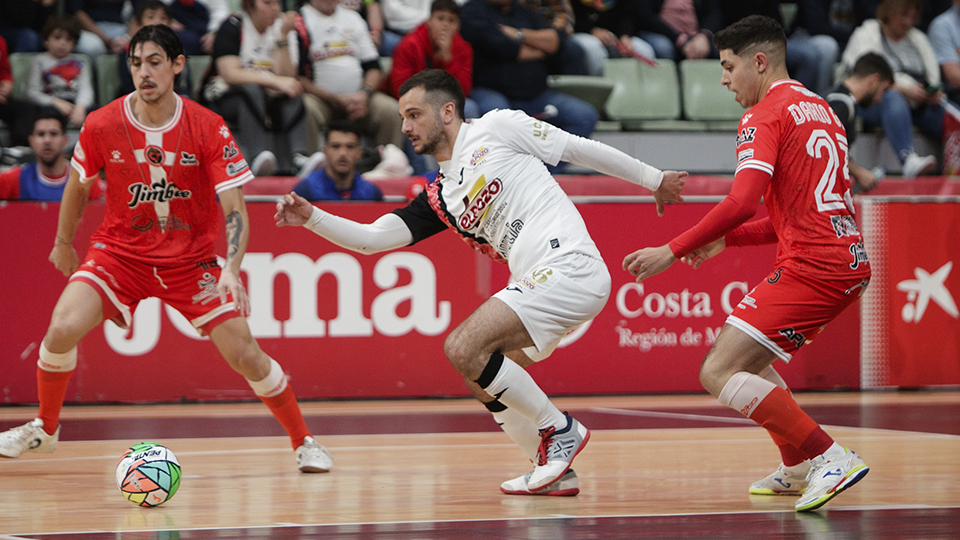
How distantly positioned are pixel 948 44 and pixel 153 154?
10227 mm

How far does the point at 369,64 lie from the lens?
11.6 meters

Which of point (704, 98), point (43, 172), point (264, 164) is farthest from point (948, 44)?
point (43, 172)

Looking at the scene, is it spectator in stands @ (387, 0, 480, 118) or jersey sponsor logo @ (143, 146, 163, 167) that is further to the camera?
spectator in stands @ (387, 0, 480, 118)

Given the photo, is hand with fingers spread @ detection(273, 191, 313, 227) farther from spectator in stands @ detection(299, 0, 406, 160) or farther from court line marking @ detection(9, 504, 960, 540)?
spectator in stands @ detection(299, 0, 406, 160)

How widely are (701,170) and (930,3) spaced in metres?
4.61

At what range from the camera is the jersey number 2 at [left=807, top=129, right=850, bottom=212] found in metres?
5.11

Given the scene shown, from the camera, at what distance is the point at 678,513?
16.3 feet

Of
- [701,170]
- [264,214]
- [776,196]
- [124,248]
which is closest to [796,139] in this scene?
[776,196]

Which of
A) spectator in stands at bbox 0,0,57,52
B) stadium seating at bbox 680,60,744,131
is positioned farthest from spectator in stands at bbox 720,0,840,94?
spectator in stands at bbox 0,0,57,52

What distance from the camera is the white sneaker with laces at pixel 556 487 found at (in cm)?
548

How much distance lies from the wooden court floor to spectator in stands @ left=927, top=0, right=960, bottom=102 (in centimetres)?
504

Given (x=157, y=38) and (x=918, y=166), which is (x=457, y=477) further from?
(x=918, y=166)

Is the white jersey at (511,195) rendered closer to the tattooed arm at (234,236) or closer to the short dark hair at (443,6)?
the tattooed arm at (234,236)

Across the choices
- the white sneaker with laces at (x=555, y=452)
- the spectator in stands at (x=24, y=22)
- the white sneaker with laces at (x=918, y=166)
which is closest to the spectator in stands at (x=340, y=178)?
the spectator in stands at (x=24, y=22)
